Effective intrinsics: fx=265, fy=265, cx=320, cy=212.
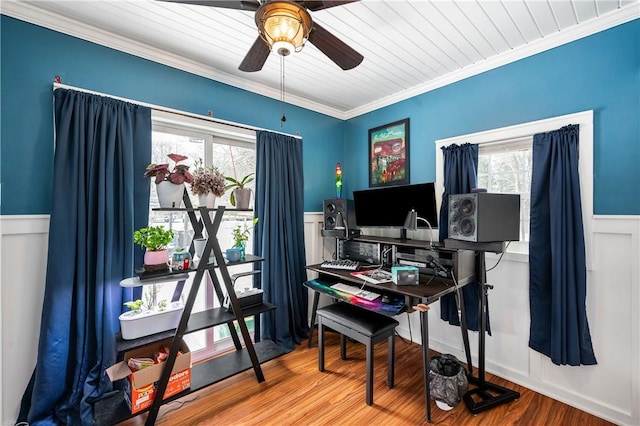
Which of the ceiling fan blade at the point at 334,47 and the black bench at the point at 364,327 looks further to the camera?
the black bench at the point at 364,327

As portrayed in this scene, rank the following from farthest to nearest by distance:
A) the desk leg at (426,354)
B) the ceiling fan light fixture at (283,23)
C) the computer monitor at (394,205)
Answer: the computer monitor at (394,205), the desk leg at (426,354), the ceiling fan light fixture at (283,23)

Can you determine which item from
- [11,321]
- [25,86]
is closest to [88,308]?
[11,321]

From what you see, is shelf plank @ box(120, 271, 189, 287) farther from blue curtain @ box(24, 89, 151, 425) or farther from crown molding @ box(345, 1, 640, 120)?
crown molding @ box(345, 1, 640, 120)

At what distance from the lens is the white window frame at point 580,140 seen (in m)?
1.72

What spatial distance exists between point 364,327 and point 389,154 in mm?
1799

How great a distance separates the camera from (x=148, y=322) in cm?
172

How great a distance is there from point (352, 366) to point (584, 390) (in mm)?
1568

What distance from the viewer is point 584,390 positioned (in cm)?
175

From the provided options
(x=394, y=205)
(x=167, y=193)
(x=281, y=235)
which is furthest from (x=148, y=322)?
(x=394, y=205)

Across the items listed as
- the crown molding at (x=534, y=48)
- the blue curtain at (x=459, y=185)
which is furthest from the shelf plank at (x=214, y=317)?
the crown molding at (x=534, y=48)

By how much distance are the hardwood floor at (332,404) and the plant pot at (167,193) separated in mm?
1401

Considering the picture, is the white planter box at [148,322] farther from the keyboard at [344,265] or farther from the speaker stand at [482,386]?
the speaker stand at [482,386]

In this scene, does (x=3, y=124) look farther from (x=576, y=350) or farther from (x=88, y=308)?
(x=576, y=350)

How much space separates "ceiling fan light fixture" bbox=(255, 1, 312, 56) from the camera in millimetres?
1067
